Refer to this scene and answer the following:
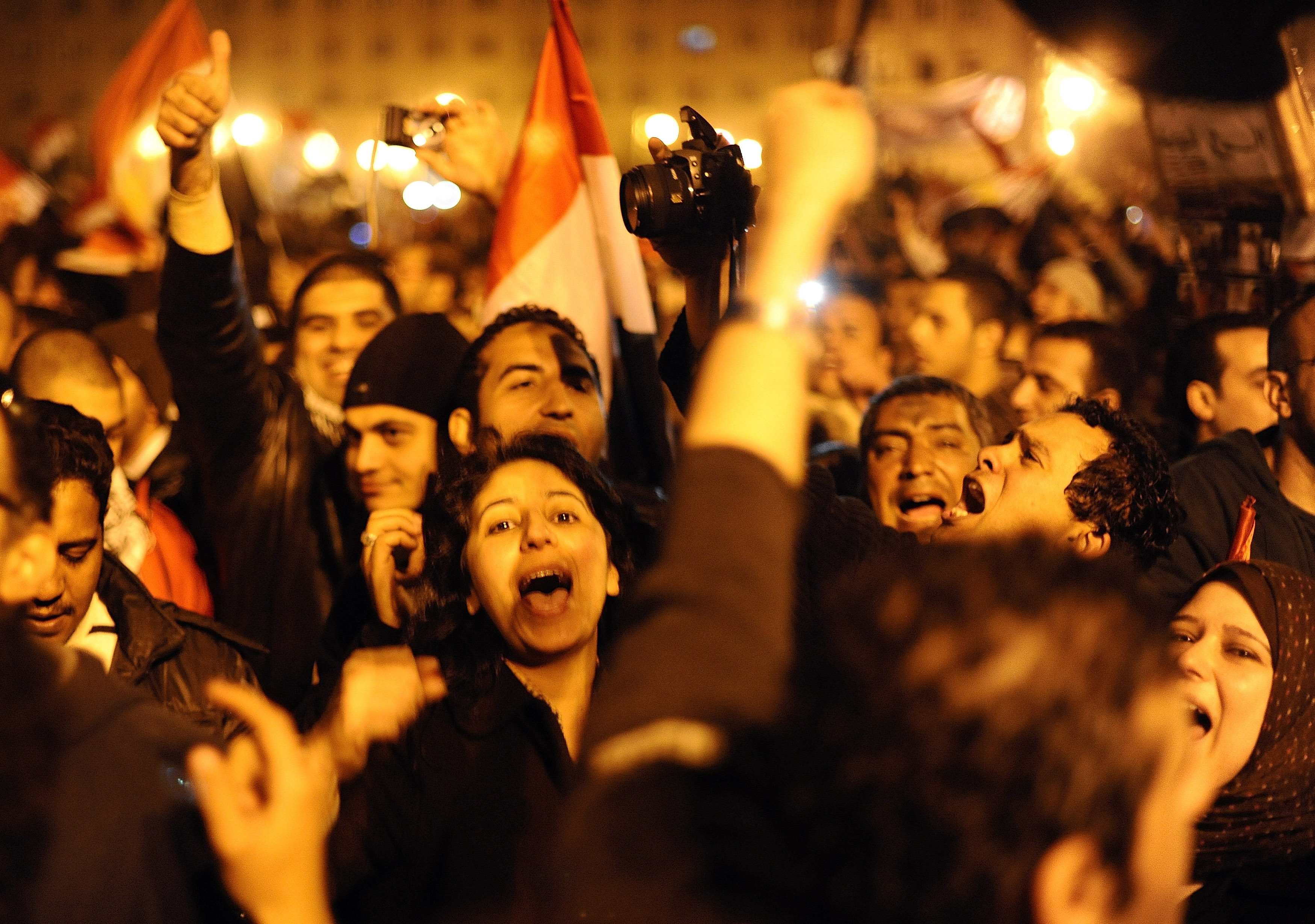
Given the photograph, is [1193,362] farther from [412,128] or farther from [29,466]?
[29,466]

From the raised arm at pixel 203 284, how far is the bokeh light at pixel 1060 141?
6.86 metres

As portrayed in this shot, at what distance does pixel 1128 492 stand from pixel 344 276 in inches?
107

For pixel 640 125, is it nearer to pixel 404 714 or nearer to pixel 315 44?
pixel 404 714

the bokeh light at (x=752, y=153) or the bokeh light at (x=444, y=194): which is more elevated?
the bokeh light at (x=444, y=194)

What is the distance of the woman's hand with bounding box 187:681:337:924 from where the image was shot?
1.34 meters

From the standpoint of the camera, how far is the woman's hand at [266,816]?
1.34 m

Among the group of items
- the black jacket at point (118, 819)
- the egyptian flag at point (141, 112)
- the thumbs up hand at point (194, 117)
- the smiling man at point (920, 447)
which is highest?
the egyptian flag at point (141, 112)

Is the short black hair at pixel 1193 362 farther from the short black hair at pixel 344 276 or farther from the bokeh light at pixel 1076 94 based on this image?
the bokeh light at pixel 1076 94

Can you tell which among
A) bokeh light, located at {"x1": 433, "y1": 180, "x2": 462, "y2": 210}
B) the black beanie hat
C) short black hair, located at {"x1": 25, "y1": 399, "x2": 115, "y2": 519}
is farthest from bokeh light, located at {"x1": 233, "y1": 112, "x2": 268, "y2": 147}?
short black hair, located at {"x1": 25, "y1": 399, "x2": 115, "y2": 519}

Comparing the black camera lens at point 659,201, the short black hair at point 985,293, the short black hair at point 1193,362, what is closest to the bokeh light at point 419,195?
the short black hair at point 985,293

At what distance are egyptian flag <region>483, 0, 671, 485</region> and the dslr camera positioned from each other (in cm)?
151

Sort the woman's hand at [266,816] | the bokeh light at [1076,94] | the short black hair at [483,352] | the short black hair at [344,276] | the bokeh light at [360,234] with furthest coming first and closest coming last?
the bokeh light at [360,234], the bokeh light at [1076,94], the short black hair at [344,276], the short black hair at [483,352], the woman's hand at [266,816]

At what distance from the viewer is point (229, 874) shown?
136 centimetres

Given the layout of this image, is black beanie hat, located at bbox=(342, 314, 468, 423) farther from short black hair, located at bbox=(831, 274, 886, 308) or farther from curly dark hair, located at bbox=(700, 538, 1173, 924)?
curly dark hair, located at bbox=(700, 538, 1173, 924)
